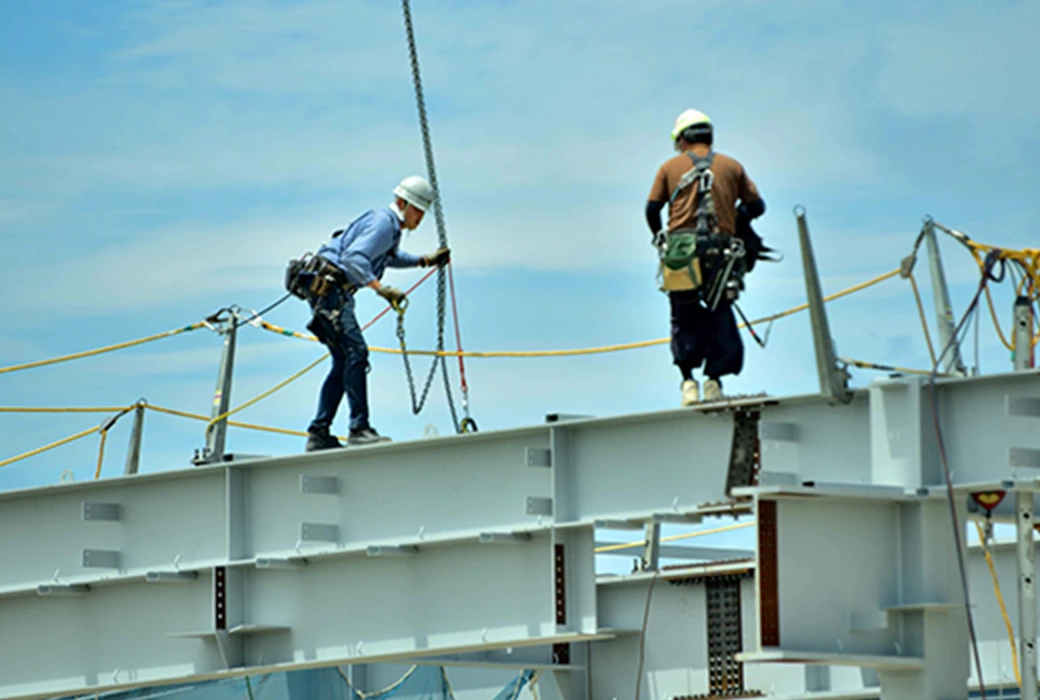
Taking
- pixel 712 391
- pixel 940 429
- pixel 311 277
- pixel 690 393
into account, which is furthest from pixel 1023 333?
pixel 311 277

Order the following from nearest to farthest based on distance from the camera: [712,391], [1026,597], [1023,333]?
[1026,597] < [1023,333] < [712,391]

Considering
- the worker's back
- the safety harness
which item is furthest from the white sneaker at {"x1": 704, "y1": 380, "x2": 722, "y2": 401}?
the worker's back

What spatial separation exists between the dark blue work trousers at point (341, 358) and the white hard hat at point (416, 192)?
887mm

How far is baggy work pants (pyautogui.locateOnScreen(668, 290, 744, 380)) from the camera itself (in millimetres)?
13094

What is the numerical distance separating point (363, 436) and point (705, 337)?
3.01 metres

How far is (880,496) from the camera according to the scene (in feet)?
38.6

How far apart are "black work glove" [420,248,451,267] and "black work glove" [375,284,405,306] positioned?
2.45ft

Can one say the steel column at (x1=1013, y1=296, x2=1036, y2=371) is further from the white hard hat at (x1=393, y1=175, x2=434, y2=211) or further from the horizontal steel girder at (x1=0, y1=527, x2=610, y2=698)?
the white hard hat at (x1=393, y1=175, x2=434, y2=211)

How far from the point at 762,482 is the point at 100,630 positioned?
20.3ft

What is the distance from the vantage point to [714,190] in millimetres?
13172

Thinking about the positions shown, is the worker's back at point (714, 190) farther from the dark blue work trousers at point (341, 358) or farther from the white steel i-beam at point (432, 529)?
the dark blue work trousers at point (341, 358)

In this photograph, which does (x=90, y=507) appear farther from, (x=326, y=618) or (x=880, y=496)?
(x=880, y=496)

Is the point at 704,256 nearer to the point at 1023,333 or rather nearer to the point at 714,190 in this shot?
the point at 714,190

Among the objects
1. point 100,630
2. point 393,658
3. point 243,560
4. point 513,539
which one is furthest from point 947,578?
point 100,630
